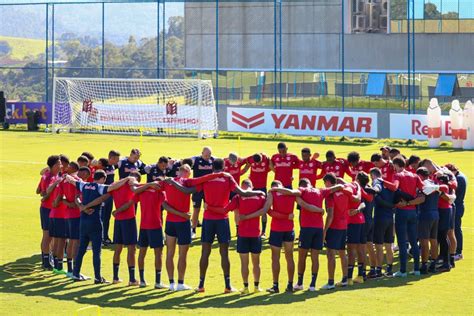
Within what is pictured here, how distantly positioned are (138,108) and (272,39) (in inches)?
863

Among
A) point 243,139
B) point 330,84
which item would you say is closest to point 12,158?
point 243,139

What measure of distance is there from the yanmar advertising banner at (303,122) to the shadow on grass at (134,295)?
2553 cm

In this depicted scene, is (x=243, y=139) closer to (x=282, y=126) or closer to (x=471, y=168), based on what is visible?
(x=282, y=126)

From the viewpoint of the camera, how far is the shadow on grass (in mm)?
16597

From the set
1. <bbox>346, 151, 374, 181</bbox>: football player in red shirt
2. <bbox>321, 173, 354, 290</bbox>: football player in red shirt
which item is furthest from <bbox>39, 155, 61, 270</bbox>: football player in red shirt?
<bbox>346, 151, 374, 181</bbox>: football player in red shirt

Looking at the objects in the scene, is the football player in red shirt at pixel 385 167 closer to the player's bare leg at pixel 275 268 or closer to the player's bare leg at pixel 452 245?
the player's bare leg at pixel 452 245

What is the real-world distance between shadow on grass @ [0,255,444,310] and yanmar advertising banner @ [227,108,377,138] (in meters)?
25.5

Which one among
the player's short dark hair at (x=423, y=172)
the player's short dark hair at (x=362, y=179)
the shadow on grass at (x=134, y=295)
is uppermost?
the player's short dark hair at (x=423, y=172)

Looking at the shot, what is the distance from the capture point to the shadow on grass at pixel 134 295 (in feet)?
54.5

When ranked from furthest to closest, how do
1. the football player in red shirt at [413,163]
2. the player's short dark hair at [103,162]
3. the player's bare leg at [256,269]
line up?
the player's short dark hair at [103,162], the football player in red shirt at [413,163], the player's bare leg at [256,269]

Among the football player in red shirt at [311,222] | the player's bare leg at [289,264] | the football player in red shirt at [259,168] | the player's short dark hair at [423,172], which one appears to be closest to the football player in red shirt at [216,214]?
the football player in red shirt at [311,222]

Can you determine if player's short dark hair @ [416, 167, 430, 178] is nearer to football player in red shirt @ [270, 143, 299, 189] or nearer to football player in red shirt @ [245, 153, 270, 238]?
football player in red shirt @ [270, 143, 299, 189]

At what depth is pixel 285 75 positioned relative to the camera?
6750 cm

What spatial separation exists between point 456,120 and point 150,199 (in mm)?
25036
